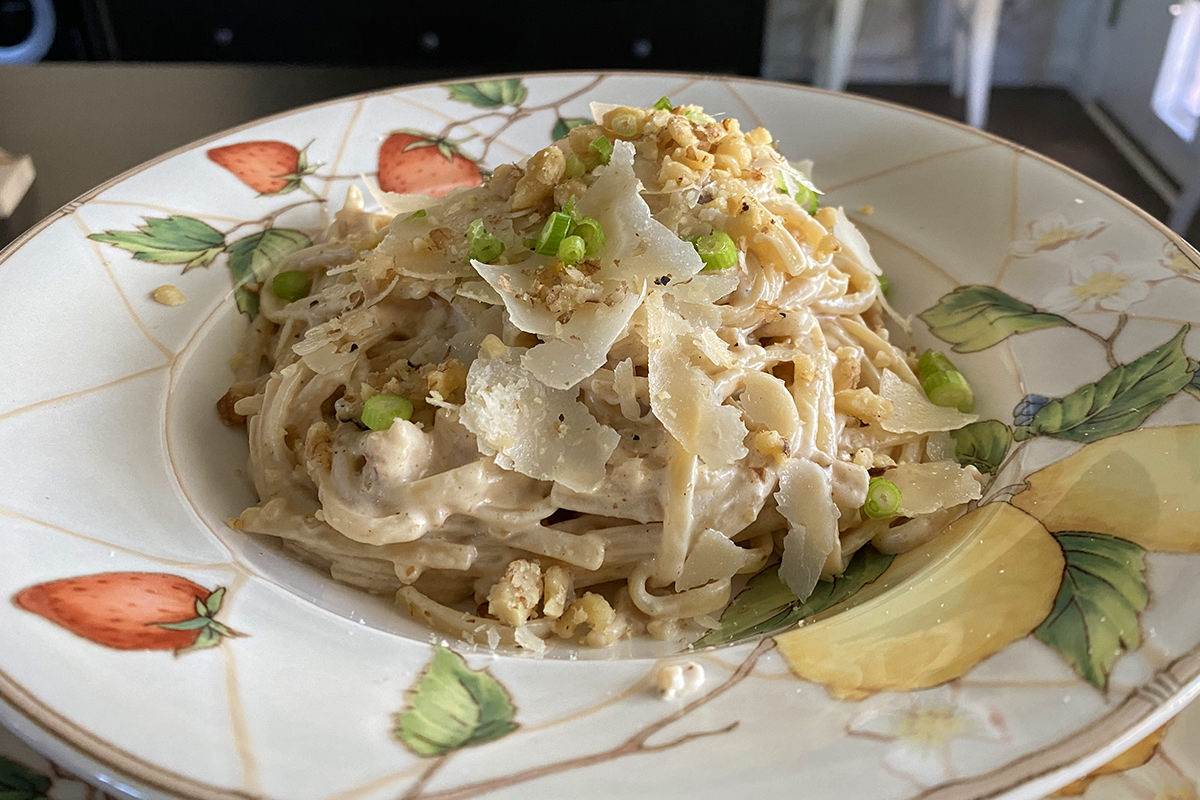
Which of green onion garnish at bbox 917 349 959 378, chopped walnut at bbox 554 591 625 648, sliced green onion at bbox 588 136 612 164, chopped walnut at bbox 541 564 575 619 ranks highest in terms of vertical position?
sliced green onion at bbox 588 136 612 164

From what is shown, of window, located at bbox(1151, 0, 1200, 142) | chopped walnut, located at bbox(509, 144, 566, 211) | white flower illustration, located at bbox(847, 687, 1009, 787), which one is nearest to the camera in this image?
white flower illustration, located at bbox(847, 687, 1009, 787)

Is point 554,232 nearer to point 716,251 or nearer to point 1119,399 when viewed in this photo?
point 716,251

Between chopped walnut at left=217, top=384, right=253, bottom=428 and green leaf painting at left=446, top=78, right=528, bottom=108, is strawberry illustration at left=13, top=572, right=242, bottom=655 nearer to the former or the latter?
chopped walnut at left=217, top=384, right=253, bottom=428

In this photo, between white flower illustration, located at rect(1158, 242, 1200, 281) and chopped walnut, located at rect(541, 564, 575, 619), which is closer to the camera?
chopped walnut, located at rect(541, 564, 575, 619)

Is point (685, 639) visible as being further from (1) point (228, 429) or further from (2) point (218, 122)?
(2) point (218, 122)

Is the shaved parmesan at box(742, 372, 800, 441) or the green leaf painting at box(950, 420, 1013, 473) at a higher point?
the shaved parmesan at box(742, 372, 800, 441)

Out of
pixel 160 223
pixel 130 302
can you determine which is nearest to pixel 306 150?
pixel 160 223

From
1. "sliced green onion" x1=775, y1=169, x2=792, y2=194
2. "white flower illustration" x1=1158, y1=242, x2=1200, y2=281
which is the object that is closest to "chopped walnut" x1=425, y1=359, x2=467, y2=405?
"sliced green onion" x1=775, y1=169, x2=792, y2=194
